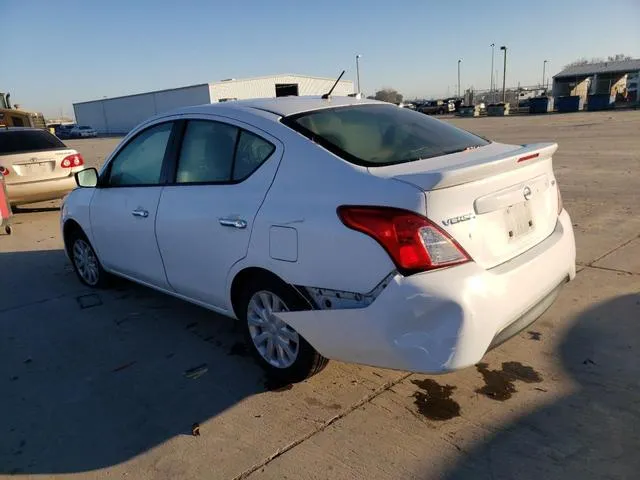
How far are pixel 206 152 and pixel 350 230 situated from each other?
56.6 inches

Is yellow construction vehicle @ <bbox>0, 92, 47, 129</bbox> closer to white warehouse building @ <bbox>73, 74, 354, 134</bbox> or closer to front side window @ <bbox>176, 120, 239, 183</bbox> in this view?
front side window @ <bbox>176, 120, 239, 183</bbox>

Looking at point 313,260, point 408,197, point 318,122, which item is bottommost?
point 313,260

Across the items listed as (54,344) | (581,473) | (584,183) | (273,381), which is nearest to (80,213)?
(54,344)

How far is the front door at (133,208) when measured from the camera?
3.84 meters

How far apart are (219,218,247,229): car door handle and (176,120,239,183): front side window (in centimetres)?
28

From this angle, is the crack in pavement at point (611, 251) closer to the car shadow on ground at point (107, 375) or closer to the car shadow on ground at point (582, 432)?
the car shadow on ground at point (582, 432)

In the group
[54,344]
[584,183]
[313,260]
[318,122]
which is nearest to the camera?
[313,260]

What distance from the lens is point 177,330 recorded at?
4035mm

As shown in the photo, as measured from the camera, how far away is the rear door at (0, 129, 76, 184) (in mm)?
8594

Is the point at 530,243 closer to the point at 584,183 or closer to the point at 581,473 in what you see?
the point at 581,473

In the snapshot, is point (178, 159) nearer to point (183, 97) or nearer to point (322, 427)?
point (322, 427)

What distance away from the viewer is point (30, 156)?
8.74 metres

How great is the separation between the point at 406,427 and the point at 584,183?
7709mm

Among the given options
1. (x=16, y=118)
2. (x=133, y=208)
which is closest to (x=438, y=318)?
(x=133, y=208)
